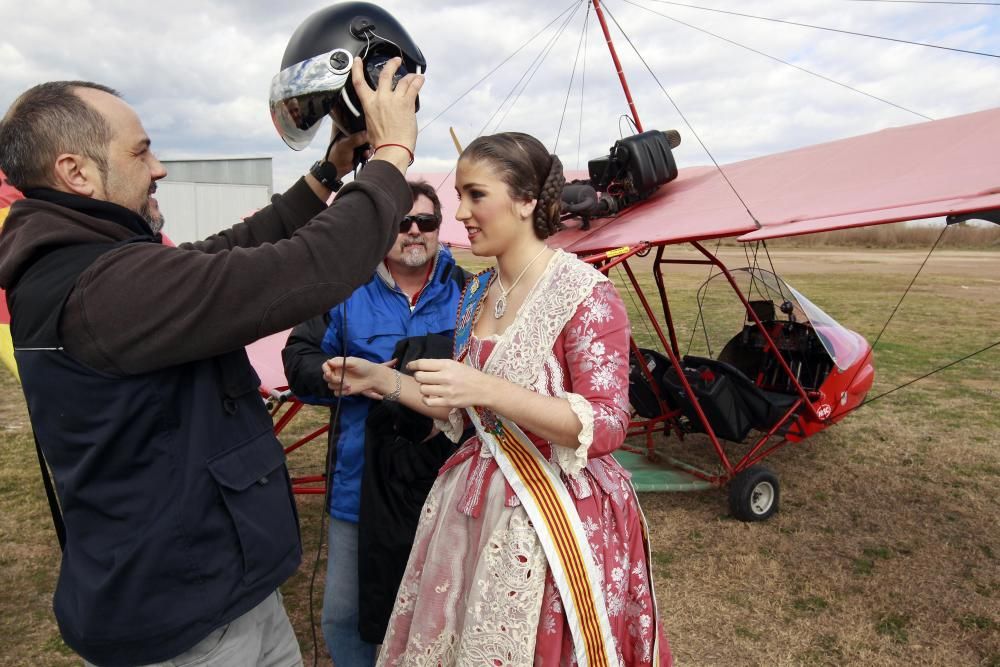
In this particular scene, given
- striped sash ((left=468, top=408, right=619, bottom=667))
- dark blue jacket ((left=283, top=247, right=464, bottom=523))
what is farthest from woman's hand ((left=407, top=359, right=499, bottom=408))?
dark blue jacket ((left=283, top=247, right=464, bottom=523))

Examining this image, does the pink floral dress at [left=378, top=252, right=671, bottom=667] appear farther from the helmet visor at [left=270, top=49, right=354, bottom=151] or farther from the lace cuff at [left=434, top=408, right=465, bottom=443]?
the helmet visor at [left=270, top=49, right=354, bottom=151]

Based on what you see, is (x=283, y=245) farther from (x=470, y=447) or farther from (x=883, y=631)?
(x=883, y=631)

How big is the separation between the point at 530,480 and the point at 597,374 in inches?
13.2

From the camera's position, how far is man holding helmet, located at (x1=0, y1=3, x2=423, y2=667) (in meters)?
1.16

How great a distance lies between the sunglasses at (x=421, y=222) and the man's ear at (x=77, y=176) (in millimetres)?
1218

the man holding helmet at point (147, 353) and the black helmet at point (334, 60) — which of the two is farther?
the black helmet at point (334, 60)

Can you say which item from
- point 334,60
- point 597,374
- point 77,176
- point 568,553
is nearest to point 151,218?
point 77,176

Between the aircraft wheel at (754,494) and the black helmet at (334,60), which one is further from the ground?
the black helmet at (334,60)

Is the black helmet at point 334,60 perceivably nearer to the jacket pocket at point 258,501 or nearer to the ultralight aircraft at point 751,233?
the jacket pocket at point 258,501

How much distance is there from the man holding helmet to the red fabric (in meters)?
2.50

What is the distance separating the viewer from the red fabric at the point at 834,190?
2.94 metres

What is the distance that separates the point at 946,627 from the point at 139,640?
12.6ft

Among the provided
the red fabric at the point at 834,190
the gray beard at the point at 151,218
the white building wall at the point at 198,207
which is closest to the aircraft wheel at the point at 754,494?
the red fabric at the point at 834,190

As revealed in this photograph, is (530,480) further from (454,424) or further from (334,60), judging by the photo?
(334,60)
